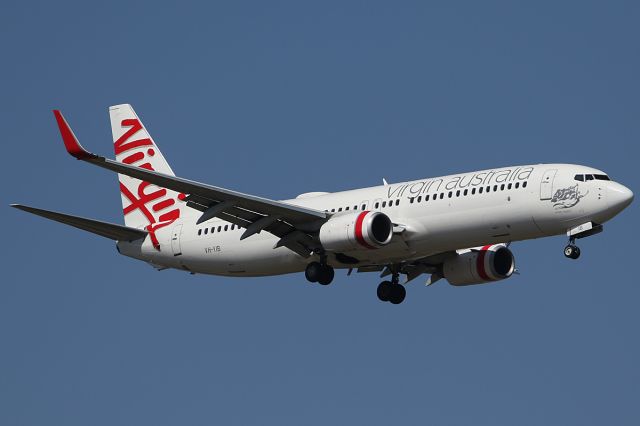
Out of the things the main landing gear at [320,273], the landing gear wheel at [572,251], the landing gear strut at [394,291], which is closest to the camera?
the landing gear wheel at [572,251]

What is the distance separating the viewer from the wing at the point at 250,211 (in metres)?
53.9

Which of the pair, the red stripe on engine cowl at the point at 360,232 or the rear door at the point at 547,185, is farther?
the red stripe on engine cowl at the point at 360,232

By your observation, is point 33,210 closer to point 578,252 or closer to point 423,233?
point 423,233

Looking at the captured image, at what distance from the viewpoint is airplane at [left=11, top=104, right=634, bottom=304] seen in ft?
175

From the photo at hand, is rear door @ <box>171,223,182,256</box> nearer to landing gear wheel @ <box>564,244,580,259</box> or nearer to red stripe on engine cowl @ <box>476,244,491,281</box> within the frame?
red stripe on engine cowl @ <box>476,244,491,281</box>

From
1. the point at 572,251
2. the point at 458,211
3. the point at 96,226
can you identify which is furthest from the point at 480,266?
the point at 96,226

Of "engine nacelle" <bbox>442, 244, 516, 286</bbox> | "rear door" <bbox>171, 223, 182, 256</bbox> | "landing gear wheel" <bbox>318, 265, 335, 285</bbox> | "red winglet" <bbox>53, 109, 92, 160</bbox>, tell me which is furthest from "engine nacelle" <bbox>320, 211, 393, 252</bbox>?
"red winglet" <bbox>53, 109, 92, 160</bbox>

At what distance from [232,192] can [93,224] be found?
7879mm

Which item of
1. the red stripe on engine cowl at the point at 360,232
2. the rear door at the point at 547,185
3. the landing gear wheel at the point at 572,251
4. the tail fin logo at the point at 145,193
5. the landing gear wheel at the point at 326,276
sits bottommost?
the landing gear wheel at the point at 326,276

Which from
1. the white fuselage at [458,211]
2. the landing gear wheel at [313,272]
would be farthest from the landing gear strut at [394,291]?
the landing gear wheel at [313,272]

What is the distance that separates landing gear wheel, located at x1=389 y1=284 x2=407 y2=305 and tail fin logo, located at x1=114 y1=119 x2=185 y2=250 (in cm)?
1053

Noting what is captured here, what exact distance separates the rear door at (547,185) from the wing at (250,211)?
891 centimetres

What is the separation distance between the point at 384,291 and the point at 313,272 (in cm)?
509

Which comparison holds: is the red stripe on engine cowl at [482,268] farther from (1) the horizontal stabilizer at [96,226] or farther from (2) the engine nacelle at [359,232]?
(1) the horizontal stabilizer at [96,226]
